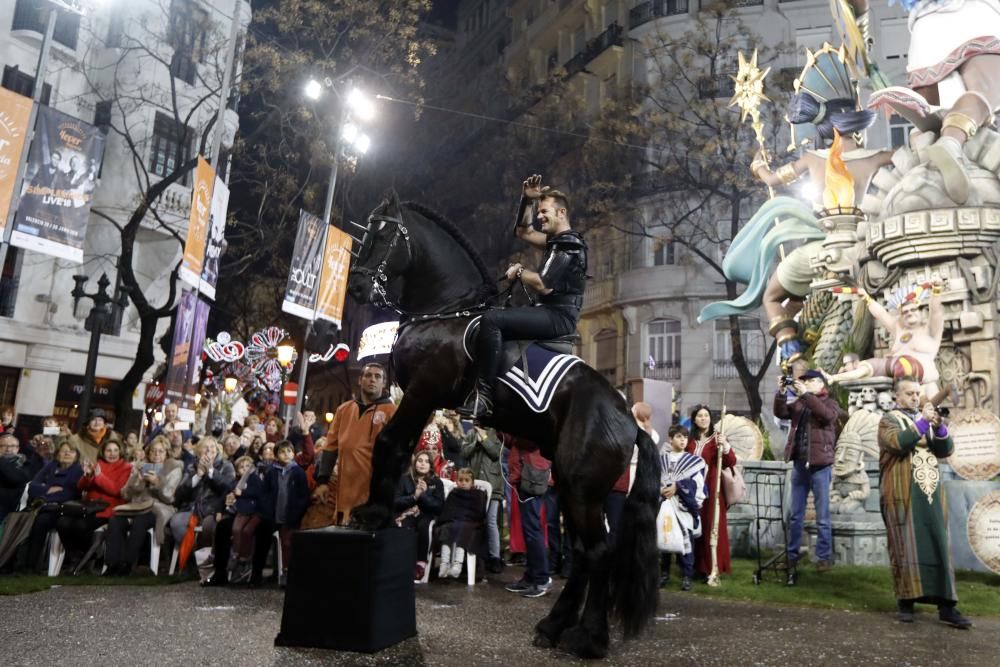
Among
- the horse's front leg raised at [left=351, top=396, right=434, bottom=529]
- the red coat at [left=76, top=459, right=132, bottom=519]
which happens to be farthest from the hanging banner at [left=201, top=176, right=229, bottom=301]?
the horse's front leg raised at [left=351, top=396, right=434, bottom=529]

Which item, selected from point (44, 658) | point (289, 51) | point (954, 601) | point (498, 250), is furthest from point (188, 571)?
point (498, 250)

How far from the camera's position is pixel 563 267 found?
218 inches

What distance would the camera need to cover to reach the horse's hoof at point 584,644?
4945 millimetres

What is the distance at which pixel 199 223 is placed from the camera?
50.3 feet

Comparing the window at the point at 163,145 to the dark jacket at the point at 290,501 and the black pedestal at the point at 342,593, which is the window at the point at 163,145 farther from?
the black pedestal at the point at 342,593

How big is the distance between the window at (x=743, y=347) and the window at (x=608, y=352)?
15.4 feet

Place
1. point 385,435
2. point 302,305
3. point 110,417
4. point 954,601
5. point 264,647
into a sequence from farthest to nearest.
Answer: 1. point 110,417
2. point 302,305
3. point 954,601
4. point 385,435
5. point 264,647

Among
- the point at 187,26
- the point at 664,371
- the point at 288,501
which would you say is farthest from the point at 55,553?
the point at 664,371

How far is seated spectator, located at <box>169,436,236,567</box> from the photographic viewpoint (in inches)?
349

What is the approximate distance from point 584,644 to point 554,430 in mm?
1418

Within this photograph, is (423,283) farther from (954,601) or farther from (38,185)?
(38,185)

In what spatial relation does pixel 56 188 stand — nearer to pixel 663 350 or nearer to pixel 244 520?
pixel 244 520

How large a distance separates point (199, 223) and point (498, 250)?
17.6 m

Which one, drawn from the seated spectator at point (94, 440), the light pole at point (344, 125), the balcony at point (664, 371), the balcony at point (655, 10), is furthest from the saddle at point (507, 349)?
the balcony at point (655, 10)
